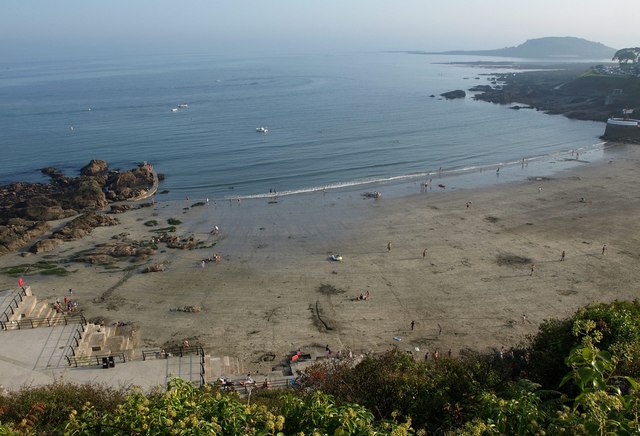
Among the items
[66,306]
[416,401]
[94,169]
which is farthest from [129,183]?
[416,401]

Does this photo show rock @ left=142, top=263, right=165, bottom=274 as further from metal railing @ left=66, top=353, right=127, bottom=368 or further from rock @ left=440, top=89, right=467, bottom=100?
rock @ left=440, top=89, right=467, bottom=100

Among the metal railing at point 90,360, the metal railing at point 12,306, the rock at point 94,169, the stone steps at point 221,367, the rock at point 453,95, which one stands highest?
the rock at point 453,95

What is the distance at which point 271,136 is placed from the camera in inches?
3088

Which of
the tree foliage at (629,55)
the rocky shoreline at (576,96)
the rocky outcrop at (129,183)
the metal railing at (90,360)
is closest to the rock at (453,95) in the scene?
the rocky shoreline at (576,96)

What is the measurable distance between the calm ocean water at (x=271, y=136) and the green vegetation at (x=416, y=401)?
3910 centimetres

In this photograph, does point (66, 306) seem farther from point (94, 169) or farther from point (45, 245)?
point (94, 169)

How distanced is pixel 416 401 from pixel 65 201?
146 feet

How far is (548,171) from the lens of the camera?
5834cm

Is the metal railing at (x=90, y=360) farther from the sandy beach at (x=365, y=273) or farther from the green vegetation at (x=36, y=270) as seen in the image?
the green vegetation at (x=36, y=270)

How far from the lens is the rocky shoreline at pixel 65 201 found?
38.8 metres

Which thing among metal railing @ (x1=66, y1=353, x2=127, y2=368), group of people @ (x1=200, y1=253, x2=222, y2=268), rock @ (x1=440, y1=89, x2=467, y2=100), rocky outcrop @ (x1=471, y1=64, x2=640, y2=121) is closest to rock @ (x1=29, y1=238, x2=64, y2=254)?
group of people @ (x1=200, y1=253, x2=222, y2=268)

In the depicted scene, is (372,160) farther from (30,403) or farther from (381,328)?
(30,403)

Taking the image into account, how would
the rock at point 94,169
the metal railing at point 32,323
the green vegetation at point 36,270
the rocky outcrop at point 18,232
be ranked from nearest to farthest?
the metal railing at point 32,323, the green vegetation at point 36,270, the rocky outcrop at point 18,232, the rock at point 94,169

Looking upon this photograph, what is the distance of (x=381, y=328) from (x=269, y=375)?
7.18m
